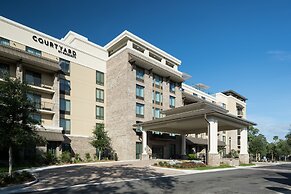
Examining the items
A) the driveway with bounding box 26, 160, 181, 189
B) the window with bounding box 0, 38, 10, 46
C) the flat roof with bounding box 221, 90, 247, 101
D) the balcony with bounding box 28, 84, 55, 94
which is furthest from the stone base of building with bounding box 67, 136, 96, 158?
the flat roof with bounding box 221, 90, 247, 101

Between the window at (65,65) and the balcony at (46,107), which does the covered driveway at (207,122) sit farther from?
the window at (65,65)

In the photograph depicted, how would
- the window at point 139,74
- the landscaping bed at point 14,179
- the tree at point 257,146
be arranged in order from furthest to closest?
the tree at point 257,146 → the window at point 139,74 → the landscaping bed at point 14,179

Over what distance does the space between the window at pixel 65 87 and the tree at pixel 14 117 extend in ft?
61.5

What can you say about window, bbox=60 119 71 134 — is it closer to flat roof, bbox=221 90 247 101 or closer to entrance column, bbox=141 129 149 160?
entrance column, bbox=141 129 149 160

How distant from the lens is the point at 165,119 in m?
30.6

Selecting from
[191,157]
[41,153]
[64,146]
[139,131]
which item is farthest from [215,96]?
[41,153]

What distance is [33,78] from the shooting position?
102 ft

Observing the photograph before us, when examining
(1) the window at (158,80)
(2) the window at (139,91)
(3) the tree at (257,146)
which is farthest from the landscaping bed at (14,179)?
(3) the tree at (257,146)

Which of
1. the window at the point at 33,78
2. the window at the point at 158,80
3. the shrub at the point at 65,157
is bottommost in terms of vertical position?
the shrub at the point at 65,157

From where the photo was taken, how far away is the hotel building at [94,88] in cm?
3012

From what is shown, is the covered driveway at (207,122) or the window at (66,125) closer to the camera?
the covered driveway at (207,122)

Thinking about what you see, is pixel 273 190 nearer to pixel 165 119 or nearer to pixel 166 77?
pixel 165 119

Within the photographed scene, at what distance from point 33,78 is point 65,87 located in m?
4.81

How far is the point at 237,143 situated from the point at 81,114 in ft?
160
